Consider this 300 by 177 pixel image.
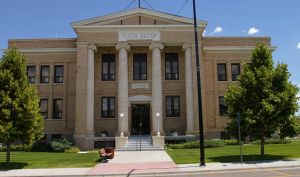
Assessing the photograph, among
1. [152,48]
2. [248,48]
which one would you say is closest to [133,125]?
[152,48]

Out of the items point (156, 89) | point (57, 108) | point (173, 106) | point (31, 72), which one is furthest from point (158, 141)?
point (31, 72)

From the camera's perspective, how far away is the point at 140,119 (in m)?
31.4

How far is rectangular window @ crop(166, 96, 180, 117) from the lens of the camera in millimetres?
31406

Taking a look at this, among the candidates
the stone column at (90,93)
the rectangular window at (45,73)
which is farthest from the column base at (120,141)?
the rectangular window at (45,73)

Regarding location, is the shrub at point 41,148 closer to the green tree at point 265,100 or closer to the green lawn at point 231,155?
the green lawn at point 231,155

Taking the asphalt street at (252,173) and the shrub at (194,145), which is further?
the shrub at (194,145)

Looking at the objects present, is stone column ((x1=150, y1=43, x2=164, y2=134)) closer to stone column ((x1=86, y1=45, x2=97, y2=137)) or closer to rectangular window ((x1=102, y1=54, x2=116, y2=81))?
rectangular window ((x1=102, y1=54, x2=116, y2=81))

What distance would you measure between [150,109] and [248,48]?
41.5 feet

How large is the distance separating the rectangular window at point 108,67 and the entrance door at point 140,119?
4094 millimetres

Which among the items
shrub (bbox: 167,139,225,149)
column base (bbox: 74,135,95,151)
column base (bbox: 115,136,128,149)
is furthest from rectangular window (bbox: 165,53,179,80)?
column base (bbox: 74,135,95,151)

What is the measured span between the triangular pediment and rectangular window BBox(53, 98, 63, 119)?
342 inches

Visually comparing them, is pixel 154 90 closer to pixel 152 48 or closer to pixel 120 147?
pixel 152 48

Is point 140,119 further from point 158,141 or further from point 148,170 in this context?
point 148,170

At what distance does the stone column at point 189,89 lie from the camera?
29.1m
